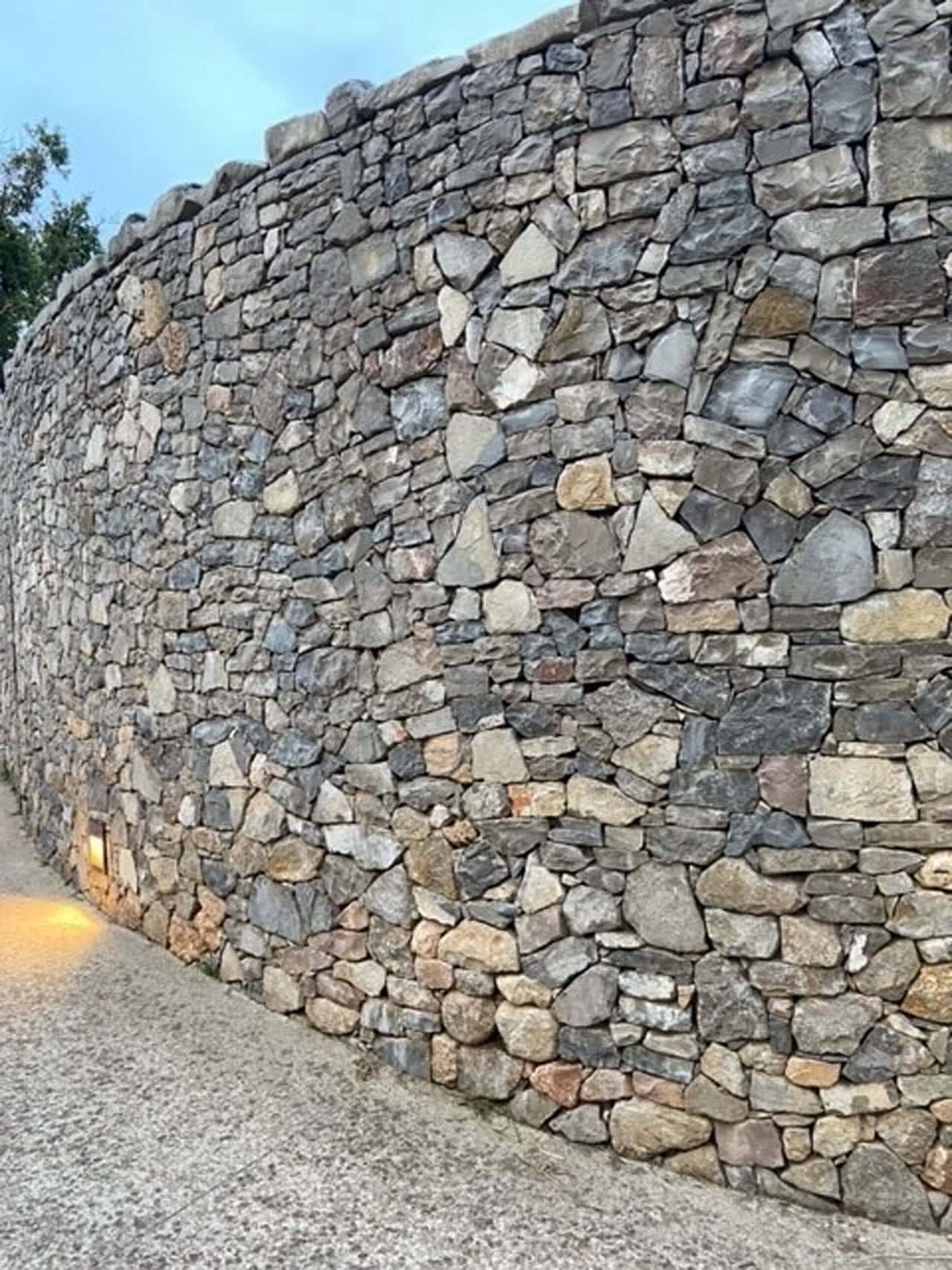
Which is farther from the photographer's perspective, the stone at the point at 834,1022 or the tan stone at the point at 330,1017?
the tan stone at the point at 330,1017

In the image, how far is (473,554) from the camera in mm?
3084

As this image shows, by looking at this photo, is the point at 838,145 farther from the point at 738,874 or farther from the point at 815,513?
the point at 738,874

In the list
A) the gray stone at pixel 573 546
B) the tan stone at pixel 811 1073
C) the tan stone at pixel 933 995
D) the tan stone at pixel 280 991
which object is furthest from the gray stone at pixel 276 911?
the tan stone at pixel 933 995

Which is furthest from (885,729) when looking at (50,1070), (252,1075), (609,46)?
(50,1070)

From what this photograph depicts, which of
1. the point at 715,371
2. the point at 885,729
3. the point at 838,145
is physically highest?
the point at 838,145

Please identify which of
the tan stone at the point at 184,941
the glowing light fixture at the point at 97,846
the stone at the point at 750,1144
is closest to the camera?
the stone at the point at 750,1144

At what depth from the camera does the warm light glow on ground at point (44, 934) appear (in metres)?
4.18

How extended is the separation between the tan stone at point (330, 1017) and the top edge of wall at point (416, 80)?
121 inches

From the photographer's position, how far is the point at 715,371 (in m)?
2.68

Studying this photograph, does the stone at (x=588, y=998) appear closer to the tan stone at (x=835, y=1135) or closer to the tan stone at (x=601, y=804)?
the tan stone at (x=601, y=804)

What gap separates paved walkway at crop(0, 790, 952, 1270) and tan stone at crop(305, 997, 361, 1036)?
0.05 m

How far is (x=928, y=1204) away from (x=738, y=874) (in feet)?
3.08

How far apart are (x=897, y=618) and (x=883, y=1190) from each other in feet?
4.92

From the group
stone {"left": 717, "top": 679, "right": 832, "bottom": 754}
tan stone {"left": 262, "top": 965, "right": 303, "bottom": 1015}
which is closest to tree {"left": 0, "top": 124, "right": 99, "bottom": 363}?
tan stone {"left": 262, "top": 965, "right": 303, "bottom": 1015}
